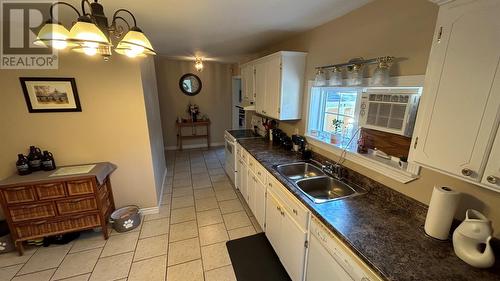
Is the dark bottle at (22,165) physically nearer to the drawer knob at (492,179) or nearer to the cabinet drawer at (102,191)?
the cabinet drawer at (102,191)

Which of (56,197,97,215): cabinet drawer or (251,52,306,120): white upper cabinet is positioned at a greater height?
(251,52,306,120): white upper cabinet

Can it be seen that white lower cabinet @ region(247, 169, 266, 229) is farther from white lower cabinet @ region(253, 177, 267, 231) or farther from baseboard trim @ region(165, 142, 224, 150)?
baseboard trim @ region(165, 142, 224, 150)

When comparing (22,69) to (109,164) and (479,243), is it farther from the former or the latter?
(479,243)

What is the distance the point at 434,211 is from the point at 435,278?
356 millimetres

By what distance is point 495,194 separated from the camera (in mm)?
997

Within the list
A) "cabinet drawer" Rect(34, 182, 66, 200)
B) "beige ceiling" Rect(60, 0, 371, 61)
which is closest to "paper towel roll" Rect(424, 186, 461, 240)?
"beige ceiling" Rect(60, 0, 371, 61)

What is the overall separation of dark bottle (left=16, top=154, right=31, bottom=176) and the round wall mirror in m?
3.75

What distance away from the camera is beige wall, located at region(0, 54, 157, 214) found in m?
2.07

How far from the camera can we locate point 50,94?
2.10 m

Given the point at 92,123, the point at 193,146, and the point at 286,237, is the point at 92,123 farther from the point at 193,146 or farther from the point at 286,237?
the point at 193,146

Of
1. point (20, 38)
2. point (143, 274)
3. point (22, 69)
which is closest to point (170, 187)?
point (143, 274)

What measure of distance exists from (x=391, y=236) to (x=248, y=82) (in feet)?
9.74

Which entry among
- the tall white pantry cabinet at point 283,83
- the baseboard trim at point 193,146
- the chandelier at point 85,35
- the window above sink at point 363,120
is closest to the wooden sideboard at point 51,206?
the chandelier at point 85,35

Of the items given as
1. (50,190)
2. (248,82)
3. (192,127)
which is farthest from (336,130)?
(192,127)
